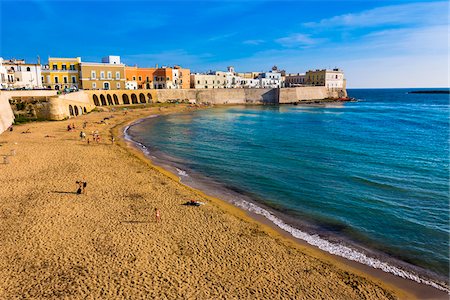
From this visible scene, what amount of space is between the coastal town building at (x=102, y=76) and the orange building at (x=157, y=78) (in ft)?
15.2

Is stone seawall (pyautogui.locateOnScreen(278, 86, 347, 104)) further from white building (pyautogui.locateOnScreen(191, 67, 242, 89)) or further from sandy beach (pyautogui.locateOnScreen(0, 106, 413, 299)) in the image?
sandy beach (pyautogui.locateOnScreen(0, 106, 413, 299))

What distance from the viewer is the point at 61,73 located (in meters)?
61.4

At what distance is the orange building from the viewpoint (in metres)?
73.9

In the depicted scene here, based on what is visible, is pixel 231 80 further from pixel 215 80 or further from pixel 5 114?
pixel 5 114

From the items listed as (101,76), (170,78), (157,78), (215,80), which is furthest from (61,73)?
(215,80)

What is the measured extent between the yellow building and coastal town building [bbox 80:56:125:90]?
184cm

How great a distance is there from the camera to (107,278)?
10.1 metres

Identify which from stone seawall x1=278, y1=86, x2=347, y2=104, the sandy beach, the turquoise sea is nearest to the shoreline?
the turquoise sea

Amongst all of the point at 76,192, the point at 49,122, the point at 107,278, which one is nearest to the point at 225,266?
the point at 107,278

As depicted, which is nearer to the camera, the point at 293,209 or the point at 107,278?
the point at 107,278

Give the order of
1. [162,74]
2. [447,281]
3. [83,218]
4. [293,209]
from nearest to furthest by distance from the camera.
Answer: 1. [447,281]
2. [83,218]
3. [293,209]
4. [162,74]

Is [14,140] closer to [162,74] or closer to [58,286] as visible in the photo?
[58,286]

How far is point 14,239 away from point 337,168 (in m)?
20.8

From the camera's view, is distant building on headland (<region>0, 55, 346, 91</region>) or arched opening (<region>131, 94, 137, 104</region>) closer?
distant building on headland (<region>0, 55, 346, 91</region>)
